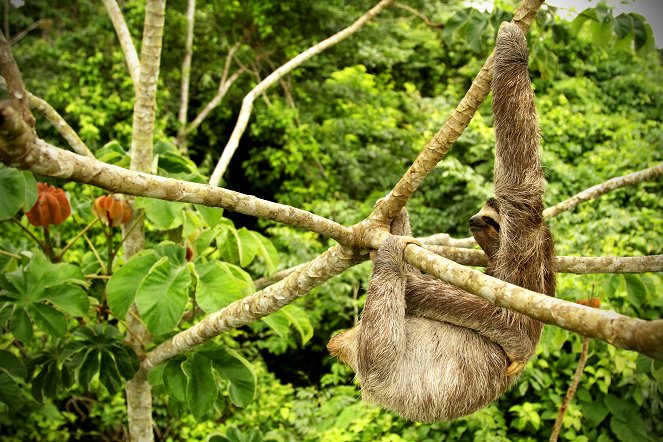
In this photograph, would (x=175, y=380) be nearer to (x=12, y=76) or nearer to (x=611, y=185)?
(x=12, y=76)

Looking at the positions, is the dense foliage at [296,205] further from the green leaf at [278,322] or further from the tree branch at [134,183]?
the tree branch at [134,183]

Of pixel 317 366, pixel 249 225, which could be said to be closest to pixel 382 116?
pixel 249 225

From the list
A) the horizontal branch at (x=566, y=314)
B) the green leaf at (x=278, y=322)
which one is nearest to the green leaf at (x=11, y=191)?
the green leaf at (x=278, y=322)

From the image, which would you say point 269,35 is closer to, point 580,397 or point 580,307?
point 580,397

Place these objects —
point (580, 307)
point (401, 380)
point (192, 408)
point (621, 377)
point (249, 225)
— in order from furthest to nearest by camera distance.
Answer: point (249, 225) → point (621, 377) → point (192, 408) → point (401, 380) → point (580, 307)

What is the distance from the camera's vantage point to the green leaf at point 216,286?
10.9 ft

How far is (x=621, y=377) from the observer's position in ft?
17.6

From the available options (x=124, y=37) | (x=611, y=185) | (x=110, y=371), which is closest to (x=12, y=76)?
(x=110, y=371)

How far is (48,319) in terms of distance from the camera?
3.43 meters

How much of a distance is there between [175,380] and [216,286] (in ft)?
2.24

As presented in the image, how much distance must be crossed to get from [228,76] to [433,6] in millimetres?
5194

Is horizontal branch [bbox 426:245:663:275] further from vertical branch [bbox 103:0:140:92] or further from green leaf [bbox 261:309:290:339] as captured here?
vertical branch [bbox 103:0:140:92]

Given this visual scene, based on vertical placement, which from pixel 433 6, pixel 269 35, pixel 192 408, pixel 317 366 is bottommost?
pixel 317 366

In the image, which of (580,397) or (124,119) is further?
(124,119)
